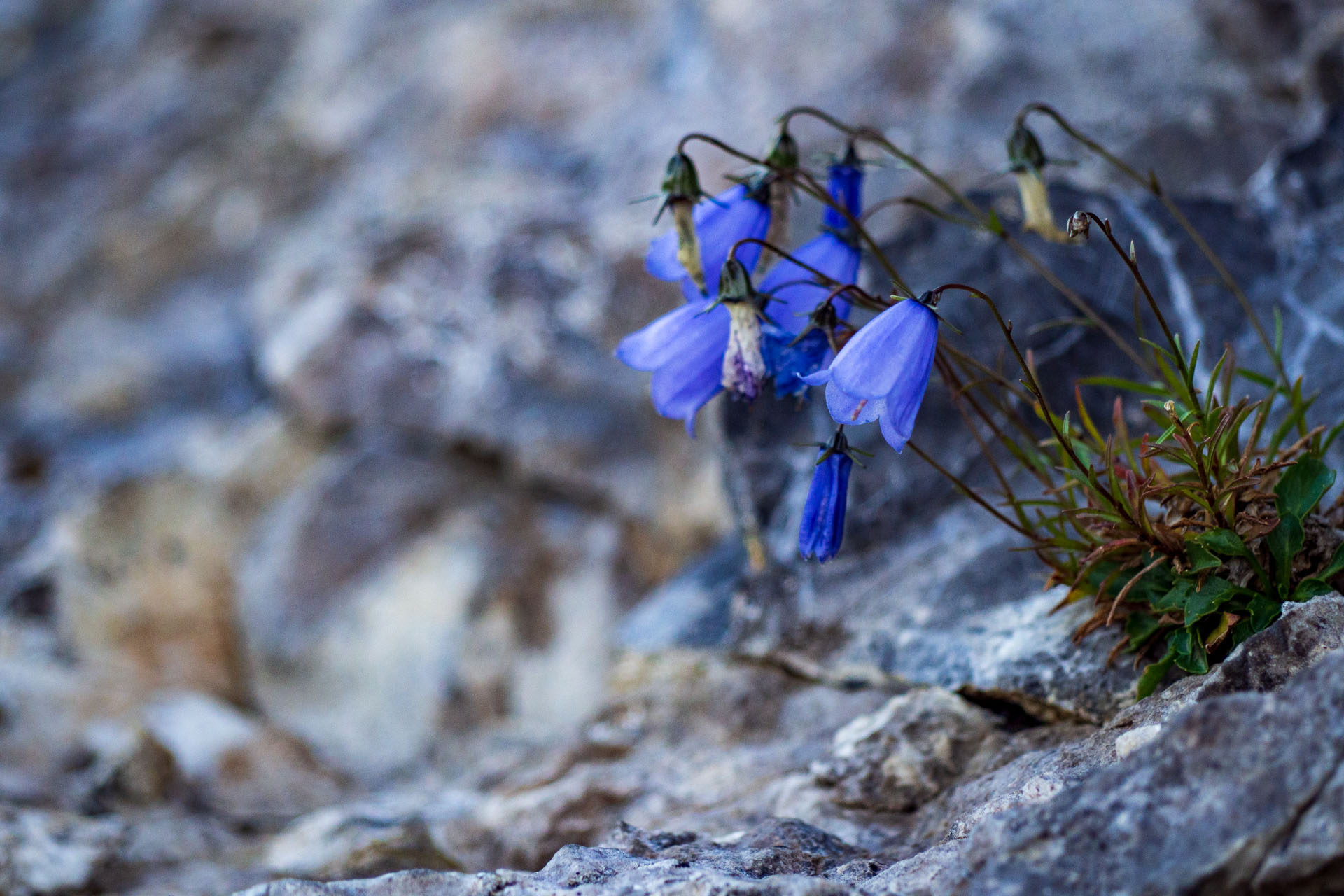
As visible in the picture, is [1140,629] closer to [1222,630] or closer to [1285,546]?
[1222,630]

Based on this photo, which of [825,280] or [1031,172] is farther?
[1031,172]

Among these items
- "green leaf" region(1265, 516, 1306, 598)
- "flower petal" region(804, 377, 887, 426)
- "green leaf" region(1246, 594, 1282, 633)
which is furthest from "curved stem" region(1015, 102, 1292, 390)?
"flower petal" region(804, 377, 887, 426)

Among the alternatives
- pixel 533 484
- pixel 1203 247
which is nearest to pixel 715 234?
pixel 1203 247

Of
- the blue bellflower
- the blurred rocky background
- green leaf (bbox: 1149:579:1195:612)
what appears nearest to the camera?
green leaf (bbox: 1149:579:1195:612)

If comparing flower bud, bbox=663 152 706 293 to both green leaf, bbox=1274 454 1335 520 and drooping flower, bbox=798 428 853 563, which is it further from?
green leaf, bbox=1274 454 1335 520

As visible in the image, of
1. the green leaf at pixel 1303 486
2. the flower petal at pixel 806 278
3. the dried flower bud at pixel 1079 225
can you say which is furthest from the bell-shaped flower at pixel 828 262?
the green leaf at pixel 1303 486
